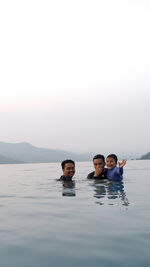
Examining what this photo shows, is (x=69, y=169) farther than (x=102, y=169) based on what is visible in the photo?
No

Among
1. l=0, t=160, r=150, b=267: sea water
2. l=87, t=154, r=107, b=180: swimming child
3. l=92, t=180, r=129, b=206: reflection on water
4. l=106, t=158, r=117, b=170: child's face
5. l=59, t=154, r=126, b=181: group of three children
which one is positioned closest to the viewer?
l=0, t=160, r=150, b=267: sea water

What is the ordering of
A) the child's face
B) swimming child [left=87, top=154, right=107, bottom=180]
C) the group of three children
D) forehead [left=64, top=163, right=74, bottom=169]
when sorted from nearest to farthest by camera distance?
forehead [left=64, top=163, right=74, bottom=169], the group of three children, swimming child [left=87, top=154, right=107, bottom=180], the child's face

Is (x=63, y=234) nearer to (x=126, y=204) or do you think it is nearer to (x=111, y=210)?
(x=111, y=210)

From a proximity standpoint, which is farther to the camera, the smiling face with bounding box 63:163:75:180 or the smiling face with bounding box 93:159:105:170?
the smiling face with bounding box 93:159:105:170

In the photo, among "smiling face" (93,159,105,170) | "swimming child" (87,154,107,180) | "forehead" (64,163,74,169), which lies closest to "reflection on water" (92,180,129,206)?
"swimming child" (87,154,107,180)

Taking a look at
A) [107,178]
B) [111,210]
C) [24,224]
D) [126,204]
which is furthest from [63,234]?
[107,178]

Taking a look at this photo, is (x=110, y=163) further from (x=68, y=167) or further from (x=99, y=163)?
(x=68, y=167)

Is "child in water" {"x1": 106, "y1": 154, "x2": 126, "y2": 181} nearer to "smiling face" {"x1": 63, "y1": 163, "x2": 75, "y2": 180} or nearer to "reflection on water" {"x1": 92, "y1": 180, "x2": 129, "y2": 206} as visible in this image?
"reflection on water" {"x1": 92, "y1": 180, "x2": 129, "y2": 206}

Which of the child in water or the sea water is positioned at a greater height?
the child in water

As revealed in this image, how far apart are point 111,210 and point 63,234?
2208 millimetres

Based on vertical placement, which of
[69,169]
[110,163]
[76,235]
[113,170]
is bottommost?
[76,235]

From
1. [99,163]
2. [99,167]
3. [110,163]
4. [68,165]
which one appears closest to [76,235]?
[68,165]

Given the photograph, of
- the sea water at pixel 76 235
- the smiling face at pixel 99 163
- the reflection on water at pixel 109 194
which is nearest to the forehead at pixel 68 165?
the smiling face at pixel 99 163

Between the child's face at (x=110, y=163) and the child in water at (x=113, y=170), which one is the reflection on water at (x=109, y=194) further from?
the child's face at (x=110, y=163)
